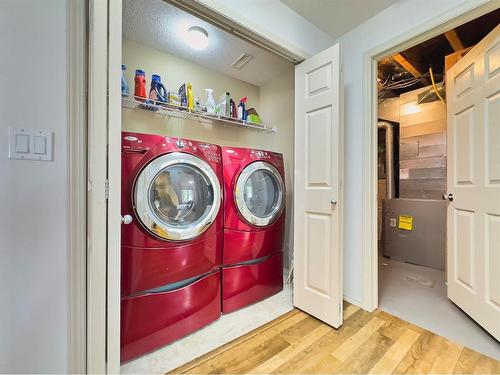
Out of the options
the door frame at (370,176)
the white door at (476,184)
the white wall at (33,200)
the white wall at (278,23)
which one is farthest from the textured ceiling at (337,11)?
the white wall at (33,200)

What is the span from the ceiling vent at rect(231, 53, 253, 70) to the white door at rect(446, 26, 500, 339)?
66.3 inches

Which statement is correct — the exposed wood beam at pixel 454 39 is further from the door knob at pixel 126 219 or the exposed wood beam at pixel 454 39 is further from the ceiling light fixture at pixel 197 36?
the door knob at pixel 126 219

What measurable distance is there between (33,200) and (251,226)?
1232mm

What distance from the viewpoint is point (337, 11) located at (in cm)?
164

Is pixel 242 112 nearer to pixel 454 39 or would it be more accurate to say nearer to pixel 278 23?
pixel 278 23

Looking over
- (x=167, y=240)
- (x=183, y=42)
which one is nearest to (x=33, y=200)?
(x=167, y=240)

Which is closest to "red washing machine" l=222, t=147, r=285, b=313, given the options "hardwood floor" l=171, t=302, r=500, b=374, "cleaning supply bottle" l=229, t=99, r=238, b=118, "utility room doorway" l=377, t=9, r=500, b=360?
"hardwood floor" l=171, t=302, r=500, b=374

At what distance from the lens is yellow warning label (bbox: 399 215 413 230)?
2768 mm

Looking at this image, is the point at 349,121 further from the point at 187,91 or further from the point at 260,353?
the point at 260,353

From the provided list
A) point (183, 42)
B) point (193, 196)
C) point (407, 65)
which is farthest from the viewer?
point (407, 65)

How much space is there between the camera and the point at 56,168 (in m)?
0.90

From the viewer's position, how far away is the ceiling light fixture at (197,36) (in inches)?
65.0

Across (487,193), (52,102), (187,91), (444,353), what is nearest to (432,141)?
(487,193)

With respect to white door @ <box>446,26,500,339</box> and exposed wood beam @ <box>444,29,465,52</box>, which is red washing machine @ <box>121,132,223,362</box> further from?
exposed wood beam @ <box>444,29,465,52</box>
